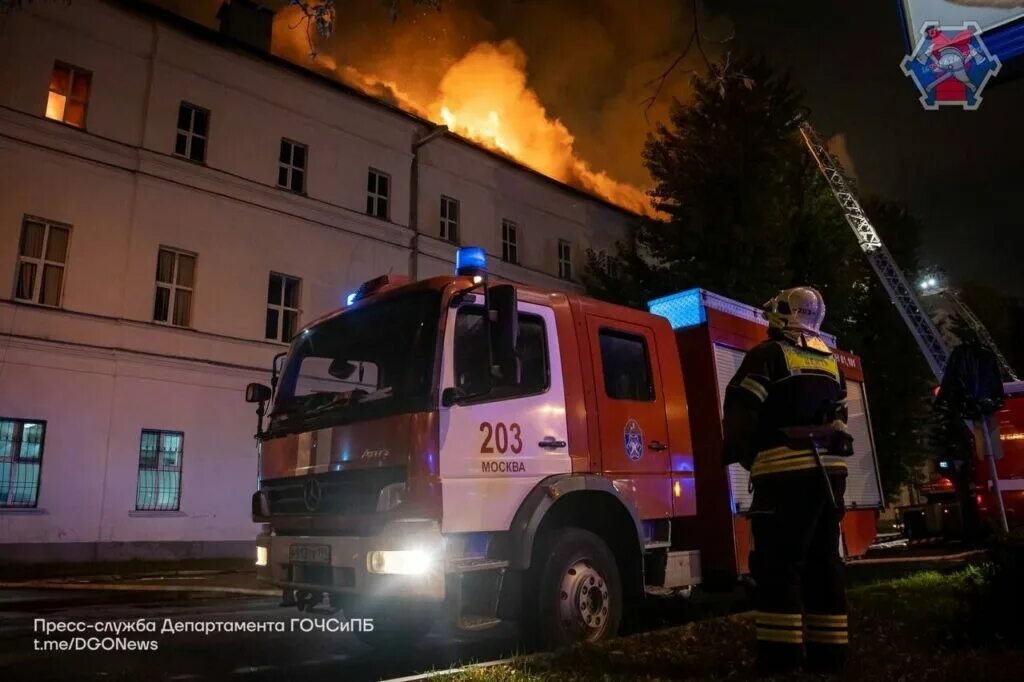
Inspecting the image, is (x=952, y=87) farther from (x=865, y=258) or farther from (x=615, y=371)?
(x=865, y=258)

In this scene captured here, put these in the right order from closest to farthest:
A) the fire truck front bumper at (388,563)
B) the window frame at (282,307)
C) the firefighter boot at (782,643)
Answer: the firefighter boot at (782,643) < the fire truck front bumper at (388,563) < the window frame at (282,307)

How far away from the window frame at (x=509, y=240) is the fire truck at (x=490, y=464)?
53.6 ft

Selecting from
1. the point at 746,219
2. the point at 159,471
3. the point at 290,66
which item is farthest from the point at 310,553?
the point at 290,66

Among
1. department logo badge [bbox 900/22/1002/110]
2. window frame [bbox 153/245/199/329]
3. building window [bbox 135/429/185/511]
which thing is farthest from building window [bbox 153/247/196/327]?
department logo badge [bbox 900/22/1002/110]

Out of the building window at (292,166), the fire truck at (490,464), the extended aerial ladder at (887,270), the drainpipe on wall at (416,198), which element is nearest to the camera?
the fire truck at (490,464)

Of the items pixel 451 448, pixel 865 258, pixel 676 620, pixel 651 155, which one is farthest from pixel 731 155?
pixel 451 448

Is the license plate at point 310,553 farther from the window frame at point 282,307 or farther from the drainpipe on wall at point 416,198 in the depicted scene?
the drainpipe on wall at point 416,198

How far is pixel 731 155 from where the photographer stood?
1727 cm

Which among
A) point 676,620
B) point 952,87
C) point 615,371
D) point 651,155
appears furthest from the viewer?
point 651,155

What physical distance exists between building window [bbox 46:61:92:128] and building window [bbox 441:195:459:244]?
29.9 feet

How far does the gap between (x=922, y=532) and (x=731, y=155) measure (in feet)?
29.9

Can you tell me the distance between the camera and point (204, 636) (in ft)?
20.9

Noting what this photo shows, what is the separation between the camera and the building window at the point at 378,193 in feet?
63.0

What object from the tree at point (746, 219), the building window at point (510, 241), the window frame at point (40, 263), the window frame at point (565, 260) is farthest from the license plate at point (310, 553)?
the window frame at point (565, 260)
